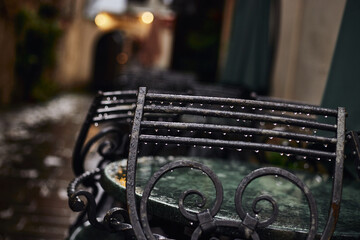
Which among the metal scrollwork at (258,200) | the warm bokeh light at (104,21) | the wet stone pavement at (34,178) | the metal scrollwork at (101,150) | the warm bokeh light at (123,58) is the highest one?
the warm bokeh light at (104,21)

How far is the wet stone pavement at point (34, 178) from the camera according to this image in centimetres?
329

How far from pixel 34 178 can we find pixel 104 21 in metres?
20.1

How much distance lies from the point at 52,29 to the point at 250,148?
13.1 metres

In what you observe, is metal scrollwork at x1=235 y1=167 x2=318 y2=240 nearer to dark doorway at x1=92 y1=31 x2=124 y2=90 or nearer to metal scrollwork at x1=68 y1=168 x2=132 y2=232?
metal scrollwork at x1=68 y1=168 x2=132 y2=232

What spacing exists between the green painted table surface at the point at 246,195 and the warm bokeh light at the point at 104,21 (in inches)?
→ 872

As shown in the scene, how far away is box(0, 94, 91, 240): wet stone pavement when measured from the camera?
3.29m

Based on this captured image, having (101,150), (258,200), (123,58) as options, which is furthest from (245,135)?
(123,58)

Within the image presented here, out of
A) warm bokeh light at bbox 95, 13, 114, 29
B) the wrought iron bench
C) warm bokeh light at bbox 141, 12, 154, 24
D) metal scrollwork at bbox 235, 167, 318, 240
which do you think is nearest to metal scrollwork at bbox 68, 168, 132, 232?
the wrought iron bench

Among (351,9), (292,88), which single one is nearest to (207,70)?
(292,88)

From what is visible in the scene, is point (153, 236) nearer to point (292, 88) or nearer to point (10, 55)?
point (292, 88)

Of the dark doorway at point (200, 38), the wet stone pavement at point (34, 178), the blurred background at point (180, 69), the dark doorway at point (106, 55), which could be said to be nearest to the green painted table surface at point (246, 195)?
the blurred background at point (180, 69)

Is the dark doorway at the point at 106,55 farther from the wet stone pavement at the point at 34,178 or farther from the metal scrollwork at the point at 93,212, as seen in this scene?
the metal scrollwork at the point at 93,212

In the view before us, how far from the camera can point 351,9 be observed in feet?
6.88

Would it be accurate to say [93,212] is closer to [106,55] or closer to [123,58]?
[123,58]
